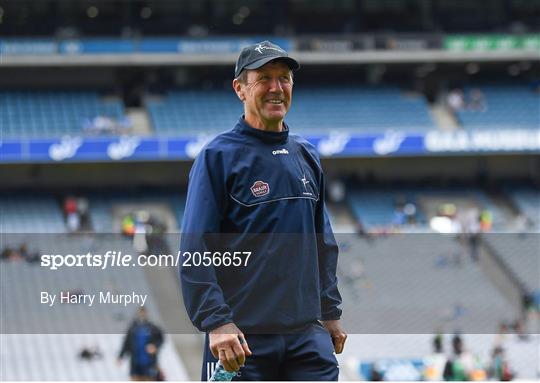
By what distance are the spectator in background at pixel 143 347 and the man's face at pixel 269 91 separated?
1228 mm

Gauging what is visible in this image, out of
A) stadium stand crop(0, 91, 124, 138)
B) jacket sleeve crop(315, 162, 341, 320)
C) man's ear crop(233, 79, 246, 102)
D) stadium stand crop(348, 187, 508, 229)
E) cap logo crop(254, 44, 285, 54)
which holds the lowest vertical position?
stadium stand crop(348, 187, 508, 229)

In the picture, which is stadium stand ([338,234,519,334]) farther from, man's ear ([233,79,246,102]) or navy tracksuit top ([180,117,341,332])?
man's ear ([233,79,246,102])

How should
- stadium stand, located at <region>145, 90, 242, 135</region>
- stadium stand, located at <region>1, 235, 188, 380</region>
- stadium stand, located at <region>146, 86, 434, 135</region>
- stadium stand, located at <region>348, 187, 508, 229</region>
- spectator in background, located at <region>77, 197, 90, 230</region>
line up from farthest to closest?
stadium stand, located at <region>146, 86, 434, 135</region>, stadium stand, located at <region>145, 90, 242, 135</region>, stadium stand, located at <region>348, 187, 508, 229</region>, spectator in background, located at <region>77, 197, 90, 230</region>, stadium stand, located at <region>1, 235, 188, 380</region>

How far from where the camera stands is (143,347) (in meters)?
7.65

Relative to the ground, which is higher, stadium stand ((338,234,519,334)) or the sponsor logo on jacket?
the sponsor logo on jacket

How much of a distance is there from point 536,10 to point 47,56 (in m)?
13.6

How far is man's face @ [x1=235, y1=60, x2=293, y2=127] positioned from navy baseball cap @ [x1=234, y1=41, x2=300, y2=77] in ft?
0.10

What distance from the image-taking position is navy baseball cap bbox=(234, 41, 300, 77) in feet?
14.1

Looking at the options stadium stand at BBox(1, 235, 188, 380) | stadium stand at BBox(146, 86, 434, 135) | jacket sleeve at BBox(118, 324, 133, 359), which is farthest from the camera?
stadium stand at BBox(146, 86, 434, 135)

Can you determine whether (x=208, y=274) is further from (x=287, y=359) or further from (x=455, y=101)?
(x=455, y=101)

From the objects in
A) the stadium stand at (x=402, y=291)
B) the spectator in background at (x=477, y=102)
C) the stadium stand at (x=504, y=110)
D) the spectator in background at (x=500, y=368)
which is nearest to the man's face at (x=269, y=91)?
the stadium stand at (x=402, y=291)

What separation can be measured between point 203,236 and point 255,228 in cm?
20

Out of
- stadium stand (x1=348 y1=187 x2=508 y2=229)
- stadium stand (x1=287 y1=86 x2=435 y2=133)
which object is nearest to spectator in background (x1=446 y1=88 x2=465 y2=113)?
stadium stand (x1=287 y1=86 x2=435 y2=133)

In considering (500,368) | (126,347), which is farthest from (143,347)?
(500,368)
